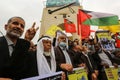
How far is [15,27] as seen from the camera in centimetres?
393

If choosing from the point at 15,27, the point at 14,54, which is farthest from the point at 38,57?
the point at 14,54

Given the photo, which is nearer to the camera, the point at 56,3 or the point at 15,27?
the point at 15,27

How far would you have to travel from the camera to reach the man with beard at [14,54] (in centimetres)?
356

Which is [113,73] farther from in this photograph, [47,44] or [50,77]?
[50,77]

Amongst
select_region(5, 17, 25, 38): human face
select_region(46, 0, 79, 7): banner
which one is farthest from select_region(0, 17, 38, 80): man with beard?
select_region(46, 0, 79, 7): banner

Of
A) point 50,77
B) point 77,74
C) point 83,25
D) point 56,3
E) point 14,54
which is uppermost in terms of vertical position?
point 56,3

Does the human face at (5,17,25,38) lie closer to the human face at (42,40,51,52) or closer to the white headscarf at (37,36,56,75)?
the white headscarf at (37,36,56,75)

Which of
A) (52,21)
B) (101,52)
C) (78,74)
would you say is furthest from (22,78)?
(52,21)

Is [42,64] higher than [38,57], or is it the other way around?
[38,57]

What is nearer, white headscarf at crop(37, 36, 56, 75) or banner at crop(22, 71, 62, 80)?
banner at crop(22, 71, 62, 80)

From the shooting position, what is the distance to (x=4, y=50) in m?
3.65

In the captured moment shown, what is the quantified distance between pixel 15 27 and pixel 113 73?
123 inches

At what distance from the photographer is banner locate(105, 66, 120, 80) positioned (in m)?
6.26

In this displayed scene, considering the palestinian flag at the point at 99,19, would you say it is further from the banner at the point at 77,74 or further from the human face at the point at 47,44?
the human face at the point at 47,44
